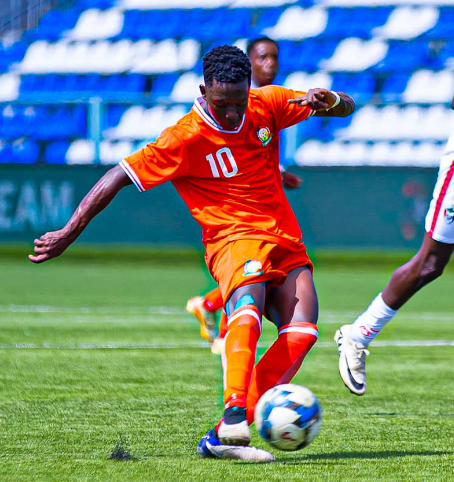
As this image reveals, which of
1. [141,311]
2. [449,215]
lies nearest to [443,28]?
[141,311]

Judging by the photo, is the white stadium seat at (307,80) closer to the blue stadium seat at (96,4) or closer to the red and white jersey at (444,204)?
the blue stadium seat at (96,4)

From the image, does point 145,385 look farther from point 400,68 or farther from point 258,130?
point 400,68

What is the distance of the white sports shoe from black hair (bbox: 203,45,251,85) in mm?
1719

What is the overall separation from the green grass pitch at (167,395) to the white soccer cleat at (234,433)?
11cm

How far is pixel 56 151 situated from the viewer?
56.5 feet

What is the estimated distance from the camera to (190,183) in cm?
463

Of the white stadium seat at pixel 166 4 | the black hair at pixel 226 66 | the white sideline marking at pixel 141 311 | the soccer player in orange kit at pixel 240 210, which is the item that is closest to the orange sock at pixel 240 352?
the soccer player in orange kit at pixel 240 210

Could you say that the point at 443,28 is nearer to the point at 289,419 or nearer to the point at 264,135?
the point at 264,135

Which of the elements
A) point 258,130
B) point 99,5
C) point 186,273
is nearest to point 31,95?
point 99,5

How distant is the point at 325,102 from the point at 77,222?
131 cm

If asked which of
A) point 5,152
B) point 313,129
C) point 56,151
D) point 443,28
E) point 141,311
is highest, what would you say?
point 443,28

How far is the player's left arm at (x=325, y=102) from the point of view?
4566 millimetres

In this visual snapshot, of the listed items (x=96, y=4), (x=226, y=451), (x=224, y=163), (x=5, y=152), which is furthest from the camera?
(x=96, y=4)

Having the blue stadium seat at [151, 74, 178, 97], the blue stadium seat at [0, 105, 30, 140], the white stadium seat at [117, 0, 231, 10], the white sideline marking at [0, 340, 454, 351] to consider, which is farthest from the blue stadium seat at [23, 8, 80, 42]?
the white sideline marking at [0, 340, 454, 351]
